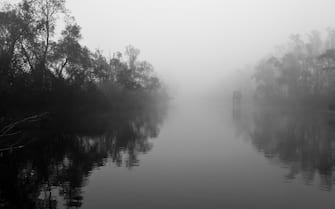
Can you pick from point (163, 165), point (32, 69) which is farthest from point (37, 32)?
point (163, 165)

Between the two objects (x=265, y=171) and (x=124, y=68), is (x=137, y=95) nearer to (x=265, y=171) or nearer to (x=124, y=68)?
(x=124, y=68)

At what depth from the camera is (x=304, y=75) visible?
96.5m

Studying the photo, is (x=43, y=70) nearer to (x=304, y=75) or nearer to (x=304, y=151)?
(x=304, y=151)

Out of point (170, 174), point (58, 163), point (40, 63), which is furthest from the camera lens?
point (40, 63)

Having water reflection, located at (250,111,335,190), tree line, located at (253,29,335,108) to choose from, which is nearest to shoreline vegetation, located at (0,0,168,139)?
water reflection, located at (250,111,335,190)

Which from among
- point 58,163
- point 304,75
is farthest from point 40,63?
point 304,75

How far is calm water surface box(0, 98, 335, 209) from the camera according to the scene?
1459 centimetres

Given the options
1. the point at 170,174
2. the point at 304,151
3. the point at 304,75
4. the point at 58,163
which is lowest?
the point at 170,174

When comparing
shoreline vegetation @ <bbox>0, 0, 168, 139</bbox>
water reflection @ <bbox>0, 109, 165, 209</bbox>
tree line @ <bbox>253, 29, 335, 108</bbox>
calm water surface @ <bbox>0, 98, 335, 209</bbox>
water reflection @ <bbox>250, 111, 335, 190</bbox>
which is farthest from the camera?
tree line @ <bbox>253, 29, 335, 108</bbox>

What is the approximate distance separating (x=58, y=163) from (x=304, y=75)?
92.3 metres

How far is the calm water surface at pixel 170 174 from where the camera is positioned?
14.6m

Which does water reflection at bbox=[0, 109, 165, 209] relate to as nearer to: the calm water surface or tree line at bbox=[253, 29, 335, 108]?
the calm water surface

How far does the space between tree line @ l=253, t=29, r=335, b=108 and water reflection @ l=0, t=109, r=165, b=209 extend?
64840 millimetres

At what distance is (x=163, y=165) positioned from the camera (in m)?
22.6
